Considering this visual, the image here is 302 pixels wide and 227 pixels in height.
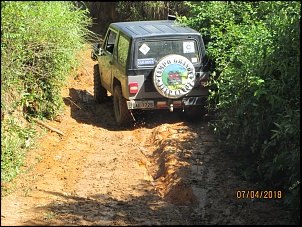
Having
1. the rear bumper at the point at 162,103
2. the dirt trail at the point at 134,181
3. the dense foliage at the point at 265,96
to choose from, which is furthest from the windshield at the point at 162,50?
the dirt trail at the point at 134,181

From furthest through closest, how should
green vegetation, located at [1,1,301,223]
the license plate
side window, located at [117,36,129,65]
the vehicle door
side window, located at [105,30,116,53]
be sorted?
side window, located at [105,30,116,53] → the vehicle door → side window, located at [117,36,129,65] → the license plate → green vegetation, located at [1,1,301,223]

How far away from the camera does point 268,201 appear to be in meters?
7.91

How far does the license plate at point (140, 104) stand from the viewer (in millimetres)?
11570

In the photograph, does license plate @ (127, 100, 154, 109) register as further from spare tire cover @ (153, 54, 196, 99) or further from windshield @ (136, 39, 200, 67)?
windshield @ (136, 39, 200, 67)

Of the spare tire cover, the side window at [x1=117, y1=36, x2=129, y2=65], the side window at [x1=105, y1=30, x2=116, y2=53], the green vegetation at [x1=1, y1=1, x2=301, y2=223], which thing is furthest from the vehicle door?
the spare tire cover

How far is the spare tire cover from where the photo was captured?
1120 centimetres

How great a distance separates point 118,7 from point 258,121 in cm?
1188

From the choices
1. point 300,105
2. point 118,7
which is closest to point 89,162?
point 300,105

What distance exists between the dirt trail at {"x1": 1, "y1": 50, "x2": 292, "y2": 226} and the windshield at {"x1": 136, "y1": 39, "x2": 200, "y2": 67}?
48.8 inches

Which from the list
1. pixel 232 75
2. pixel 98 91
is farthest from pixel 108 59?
pixel 232 75

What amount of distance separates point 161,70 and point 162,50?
524mm

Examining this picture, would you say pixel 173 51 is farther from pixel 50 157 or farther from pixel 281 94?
pixel 281 94

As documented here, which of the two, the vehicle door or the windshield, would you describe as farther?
the vehicle door

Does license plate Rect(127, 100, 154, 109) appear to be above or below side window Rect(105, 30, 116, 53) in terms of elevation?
below
